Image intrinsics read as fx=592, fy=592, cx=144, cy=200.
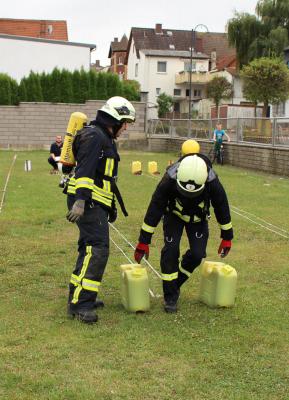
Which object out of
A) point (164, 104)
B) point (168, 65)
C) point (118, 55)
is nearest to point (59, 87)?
point (164, 104)

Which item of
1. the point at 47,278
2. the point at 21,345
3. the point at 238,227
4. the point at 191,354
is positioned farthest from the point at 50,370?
the point at 238,227

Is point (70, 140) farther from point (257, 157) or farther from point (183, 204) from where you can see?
point (257, 157)

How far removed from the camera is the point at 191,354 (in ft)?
14.8

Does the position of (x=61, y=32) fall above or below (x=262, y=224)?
above

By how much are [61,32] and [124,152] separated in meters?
31.2

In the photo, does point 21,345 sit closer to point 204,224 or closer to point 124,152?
point 204,224

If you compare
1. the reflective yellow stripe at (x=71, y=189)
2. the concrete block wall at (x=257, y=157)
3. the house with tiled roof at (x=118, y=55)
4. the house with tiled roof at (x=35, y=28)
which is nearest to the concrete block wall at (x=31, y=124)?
the concrete block wall at (x=257, y=157)

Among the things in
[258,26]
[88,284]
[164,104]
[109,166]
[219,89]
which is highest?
[258,26]

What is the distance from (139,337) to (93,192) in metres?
1.33

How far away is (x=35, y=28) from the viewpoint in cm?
5788

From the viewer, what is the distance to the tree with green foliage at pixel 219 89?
61156mm

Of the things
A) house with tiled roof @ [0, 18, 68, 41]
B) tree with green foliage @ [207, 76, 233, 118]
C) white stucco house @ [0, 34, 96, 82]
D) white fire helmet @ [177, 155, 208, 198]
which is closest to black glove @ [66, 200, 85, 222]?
white fire helmet @ [177, 155, 208, 198]

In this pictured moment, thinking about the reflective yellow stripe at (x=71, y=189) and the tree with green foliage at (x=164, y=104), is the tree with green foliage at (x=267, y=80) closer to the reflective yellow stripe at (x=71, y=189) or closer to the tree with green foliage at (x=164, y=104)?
the tree with green foliage at (x=164, y=104)

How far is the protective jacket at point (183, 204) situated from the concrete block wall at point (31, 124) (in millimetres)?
29183
